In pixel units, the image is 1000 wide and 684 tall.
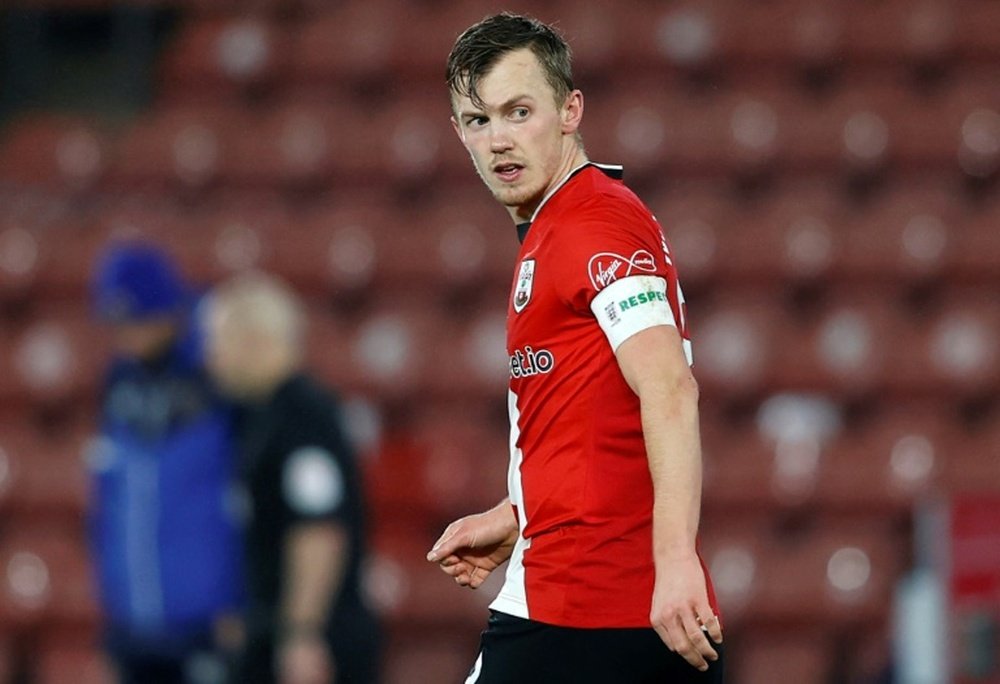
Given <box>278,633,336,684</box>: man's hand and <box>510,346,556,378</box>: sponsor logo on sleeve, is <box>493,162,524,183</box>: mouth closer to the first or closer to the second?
<box>510,346,556,378</box>: sponsor logo on sleeve

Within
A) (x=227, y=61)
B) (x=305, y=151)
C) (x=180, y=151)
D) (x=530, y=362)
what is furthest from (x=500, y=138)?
(x=227, y=61)

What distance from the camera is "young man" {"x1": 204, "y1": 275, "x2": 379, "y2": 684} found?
4477mm

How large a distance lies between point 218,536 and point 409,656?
6.21 ft

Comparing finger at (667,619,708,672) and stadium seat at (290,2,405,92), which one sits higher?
stadium seat at (290,2,405,92)

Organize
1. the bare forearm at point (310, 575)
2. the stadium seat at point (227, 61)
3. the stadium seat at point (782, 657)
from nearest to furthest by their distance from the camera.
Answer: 1. the bare forearm at point (310, 575)
2. the stadium seat at point (782, 657)
3. the stadium seat at point (227, 61)

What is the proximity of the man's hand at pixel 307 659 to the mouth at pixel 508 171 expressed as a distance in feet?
7.20

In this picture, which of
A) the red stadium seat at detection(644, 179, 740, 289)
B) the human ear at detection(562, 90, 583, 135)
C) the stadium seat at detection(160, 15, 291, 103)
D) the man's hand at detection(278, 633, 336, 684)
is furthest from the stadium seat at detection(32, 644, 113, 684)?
the human ear at detection(562, 90, 583, 135)

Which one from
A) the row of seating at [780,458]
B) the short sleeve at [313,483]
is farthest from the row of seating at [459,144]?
the short sleeve at [313,483]

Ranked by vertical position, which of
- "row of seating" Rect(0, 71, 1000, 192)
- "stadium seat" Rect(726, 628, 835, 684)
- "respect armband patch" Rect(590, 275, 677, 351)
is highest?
"row of seating" Rect(0, 71, 1000, 192)

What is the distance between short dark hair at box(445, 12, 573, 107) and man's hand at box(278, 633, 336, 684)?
2.24m

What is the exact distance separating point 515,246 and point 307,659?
3.23m

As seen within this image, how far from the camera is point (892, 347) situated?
22.5ft

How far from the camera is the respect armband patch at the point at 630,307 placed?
2.31 metres

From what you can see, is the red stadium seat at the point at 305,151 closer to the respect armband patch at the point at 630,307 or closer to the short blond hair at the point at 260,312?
the short blond hair at the point at 260,312
